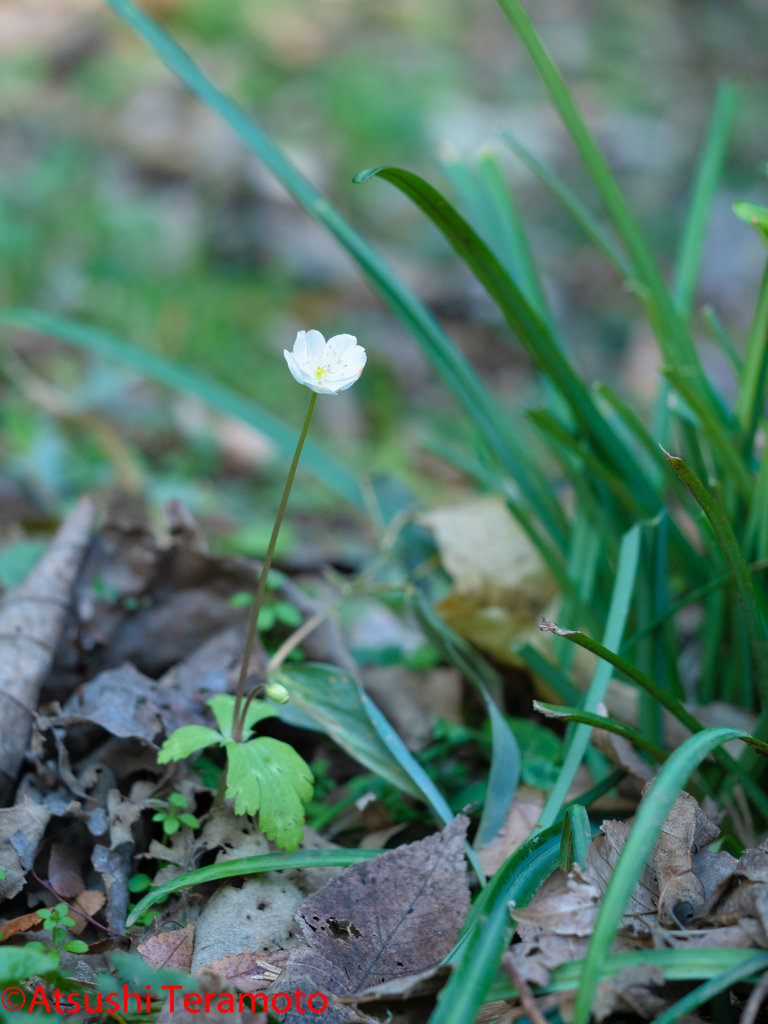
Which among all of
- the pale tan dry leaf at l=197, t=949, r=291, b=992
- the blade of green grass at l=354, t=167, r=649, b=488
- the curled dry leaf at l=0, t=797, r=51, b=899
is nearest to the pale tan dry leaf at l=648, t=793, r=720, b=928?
the pale tan dry leaf at l=197, t=949, r=291, b=992

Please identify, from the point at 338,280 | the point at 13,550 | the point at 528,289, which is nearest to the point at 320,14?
the point at 338,280

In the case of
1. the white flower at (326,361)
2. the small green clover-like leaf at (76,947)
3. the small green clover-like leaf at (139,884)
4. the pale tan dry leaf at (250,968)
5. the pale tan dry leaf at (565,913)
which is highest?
the white flower at (326,361)

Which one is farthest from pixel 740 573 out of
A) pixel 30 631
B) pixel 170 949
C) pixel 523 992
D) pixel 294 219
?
pixel 294 219

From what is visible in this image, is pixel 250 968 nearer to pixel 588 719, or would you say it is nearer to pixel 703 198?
pixel 588 719

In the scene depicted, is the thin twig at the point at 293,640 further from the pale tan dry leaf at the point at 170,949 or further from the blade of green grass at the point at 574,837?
the blade of green grass at the point at 574,837

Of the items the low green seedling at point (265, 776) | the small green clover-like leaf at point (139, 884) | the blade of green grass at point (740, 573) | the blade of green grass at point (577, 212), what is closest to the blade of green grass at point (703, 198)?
the blade of green grass at point (577, 212)

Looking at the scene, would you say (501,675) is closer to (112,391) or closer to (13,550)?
(13,550)
